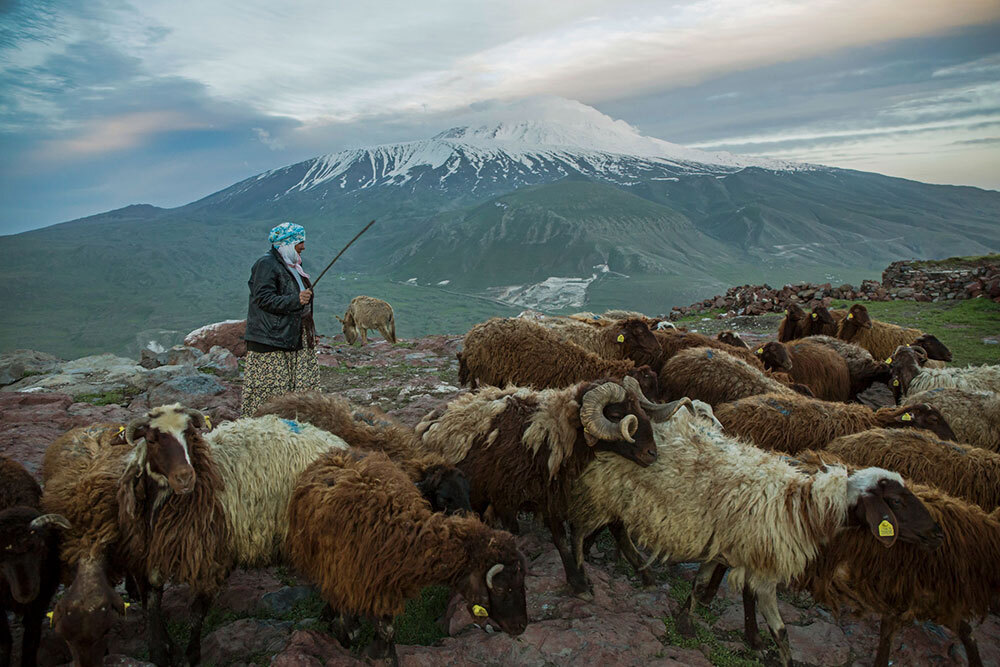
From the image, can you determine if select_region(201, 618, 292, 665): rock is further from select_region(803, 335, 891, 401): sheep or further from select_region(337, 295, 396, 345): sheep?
select_region(337, 295, 396, 345): sheep

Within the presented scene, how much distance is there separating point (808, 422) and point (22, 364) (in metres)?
18.6

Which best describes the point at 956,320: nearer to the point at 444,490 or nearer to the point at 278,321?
the point at 444,490

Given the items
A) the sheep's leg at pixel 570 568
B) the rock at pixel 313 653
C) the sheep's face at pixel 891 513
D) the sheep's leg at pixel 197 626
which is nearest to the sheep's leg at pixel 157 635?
the sheep's leg at pixel 197 626

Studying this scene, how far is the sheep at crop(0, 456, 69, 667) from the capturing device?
448 cm

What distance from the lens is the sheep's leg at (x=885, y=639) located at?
16.1 feet

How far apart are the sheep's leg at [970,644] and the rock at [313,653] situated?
5.19 meters

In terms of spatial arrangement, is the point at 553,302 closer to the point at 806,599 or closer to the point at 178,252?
the point at 178,252

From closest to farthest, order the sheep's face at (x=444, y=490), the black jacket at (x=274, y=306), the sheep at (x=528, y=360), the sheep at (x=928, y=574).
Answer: the sheep at (x=928, y=574) → the sheep's face at (x=444, y=490) → the black jacket at (x=274, y=306) → the sheep at (x=528, y=360)

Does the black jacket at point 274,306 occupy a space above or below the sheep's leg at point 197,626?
above

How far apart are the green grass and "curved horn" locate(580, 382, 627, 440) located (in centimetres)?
1162

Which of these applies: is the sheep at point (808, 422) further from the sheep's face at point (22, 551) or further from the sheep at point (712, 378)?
the sheep's face at point (22, 551)

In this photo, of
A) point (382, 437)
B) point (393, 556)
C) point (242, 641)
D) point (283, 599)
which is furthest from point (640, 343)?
point (242, 641)

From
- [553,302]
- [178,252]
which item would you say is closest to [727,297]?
[553,302]

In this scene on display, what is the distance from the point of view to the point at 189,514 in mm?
5008
